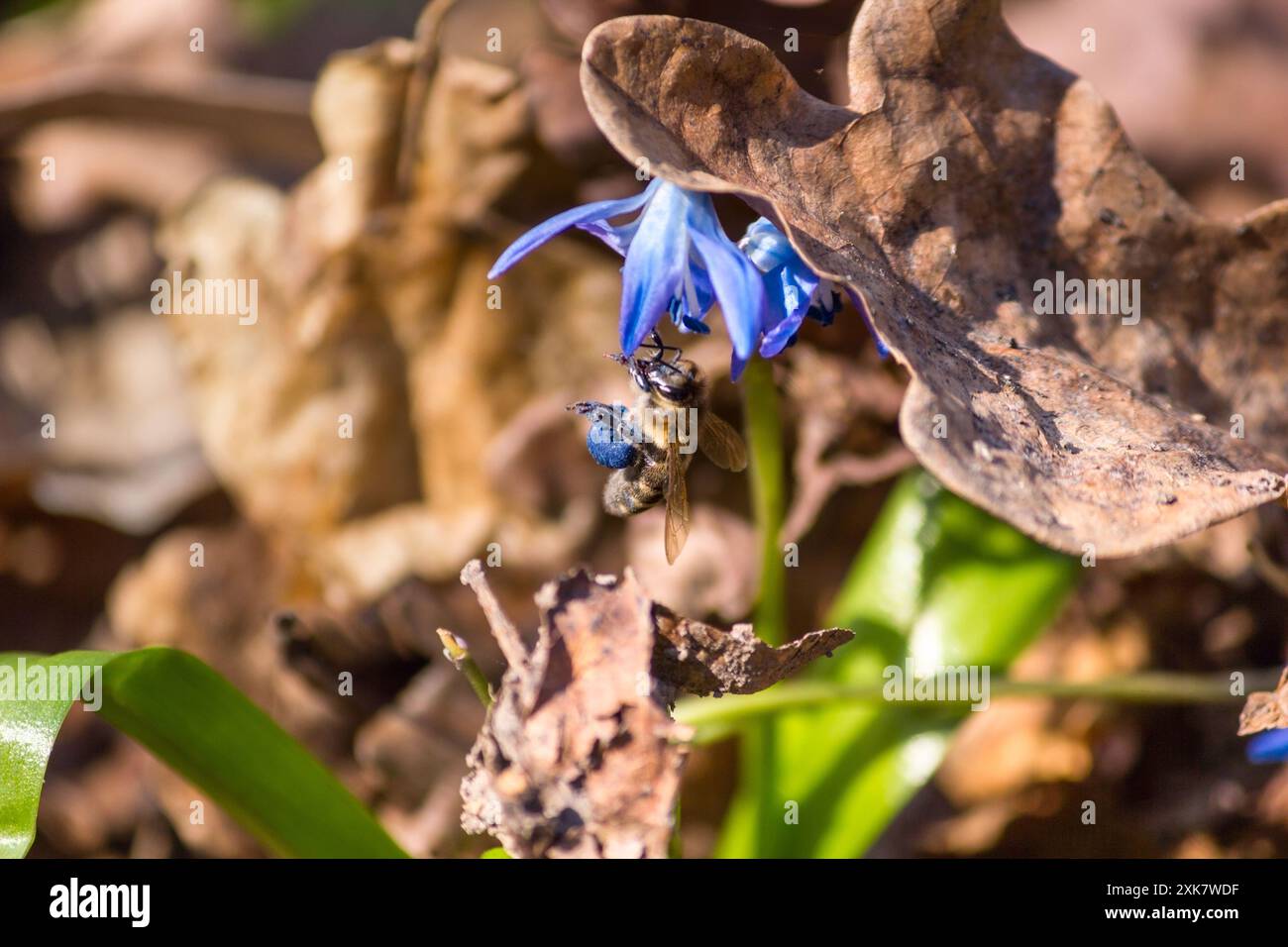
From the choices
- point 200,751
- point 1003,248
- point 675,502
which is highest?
point 1003,248

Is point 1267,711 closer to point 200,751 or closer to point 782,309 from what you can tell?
point 782,309

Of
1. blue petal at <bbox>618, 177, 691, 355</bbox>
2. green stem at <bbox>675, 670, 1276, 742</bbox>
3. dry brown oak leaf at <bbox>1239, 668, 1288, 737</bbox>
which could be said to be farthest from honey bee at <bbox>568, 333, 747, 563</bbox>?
dry brown oak leaf at <bbox>1239, 668, 1288, 737</bbox>

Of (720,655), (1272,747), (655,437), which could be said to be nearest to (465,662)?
(720,655)

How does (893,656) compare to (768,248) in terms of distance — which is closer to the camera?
(768,248)

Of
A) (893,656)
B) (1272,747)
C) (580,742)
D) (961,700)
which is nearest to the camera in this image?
(580,742)

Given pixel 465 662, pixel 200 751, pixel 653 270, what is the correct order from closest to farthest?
pixel 653 270, pixel 465 662, pixel 200 751

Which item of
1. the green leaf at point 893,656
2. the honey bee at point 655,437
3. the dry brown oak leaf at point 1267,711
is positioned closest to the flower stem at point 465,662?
the honey bee at point 655,437
